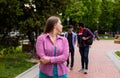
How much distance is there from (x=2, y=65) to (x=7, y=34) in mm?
4211

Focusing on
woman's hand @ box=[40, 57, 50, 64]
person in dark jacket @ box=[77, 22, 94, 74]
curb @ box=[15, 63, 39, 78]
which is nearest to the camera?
woman's hand @ box=[40, 57, 50, 64]

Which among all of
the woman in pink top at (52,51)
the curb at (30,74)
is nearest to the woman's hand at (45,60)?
the woman in pink top at (52,51)

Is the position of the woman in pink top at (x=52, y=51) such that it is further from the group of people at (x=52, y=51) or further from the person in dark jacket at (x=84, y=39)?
the person in dark jacket at (x=84, y=39)

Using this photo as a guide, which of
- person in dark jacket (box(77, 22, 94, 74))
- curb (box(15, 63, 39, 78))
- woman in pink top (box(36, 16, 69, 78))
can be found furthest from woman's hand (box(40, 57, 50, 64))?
person in dark jacket (box(77, 22, 94, 74))

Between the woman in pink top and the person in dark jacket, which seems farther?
the person in dark jacket

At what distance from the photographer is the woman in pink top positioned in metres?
6.25

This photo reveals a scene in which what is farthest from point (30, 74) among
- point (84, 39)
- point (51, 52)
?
point (51, 52)

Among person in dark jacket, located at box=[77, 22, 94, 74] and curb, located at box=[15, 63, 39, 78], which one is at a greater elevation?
person in dark jacket, located at box=[77, 22, 94, 74]

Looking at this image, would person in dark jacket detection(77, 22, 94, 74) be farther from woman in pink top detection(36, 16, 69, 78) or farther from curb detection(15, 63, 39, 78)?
woman in pink top detection(36, 16, 69, 78)

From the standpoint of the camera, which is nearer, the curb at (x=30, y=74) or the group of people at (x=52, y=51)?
the group of people at (x=52, y=51)

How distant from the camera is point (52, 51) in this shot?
6258mm

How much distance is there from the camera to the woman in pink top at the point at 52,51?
6.25 meters

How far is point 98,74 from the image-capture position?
49.0 ft

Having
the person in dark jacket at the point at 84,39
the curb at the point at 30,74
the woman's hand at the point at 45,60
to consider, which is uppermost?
the woman's hand at the point at 45,60
